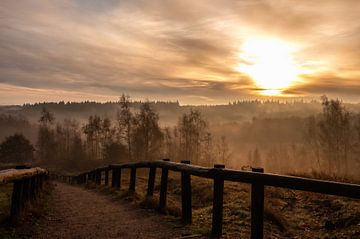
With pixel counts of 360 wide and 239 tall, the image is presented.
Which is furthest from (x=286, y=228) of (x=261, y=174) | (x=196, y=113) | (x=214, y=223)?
(x=196, y=113)

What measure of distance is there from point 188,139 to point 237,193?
301ft

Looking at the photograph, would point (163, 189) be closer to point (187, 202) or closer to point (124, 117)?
point (187, 202)

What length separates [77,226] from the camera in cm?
830

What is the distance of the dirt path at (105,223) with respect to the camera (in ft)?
24.2

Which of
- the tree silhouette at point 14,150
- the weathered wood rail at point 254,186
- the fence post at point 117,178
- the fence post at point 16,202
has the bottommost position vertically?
the tree silhouette at point 14,150

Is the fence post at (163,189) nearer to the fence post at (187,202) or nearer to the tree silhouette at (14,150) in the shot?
the fence post at (187,202)

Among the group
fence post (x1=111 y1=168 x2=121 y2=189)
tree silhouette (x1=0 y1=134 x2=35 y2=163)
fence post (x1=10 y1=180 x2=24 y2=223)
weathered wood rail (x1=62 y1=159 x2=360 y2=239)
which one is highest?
weathered wood rail (x1=62 y1=159 x2=360 y2=239)

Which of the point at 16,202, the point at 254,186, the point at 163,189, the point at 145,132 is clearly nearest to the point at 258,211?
the point at 254,186

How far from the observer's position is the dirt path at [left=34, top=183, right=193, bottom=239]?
738cm

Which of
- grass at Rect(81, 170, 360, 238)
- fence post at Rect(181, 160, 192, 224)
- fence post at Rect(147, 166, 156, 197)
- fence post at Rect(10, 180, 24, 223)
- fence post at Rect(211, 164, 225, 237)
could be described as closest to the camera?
fence post at Rect(211, 164, 225, 237)

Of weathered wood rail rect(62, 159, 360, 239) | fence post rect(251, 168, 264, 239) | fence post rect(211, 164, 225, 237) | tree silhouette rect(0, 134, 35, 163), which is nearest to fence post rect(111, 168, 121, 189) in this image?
weathered wood rail rect(62, 159, 360, 239)

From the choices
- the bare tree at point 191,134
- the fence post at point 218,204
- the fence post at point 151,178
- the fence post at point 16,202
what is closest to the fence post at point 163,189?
the fence post at point 151,178

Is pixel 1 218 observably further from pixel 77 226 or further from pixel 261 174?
pixel 261 174

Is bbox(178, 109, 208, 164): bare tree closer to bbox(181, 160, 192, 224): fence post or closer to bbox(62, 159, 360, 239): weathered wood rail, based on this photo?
bbox(181, 160, 192, 224): fence post
